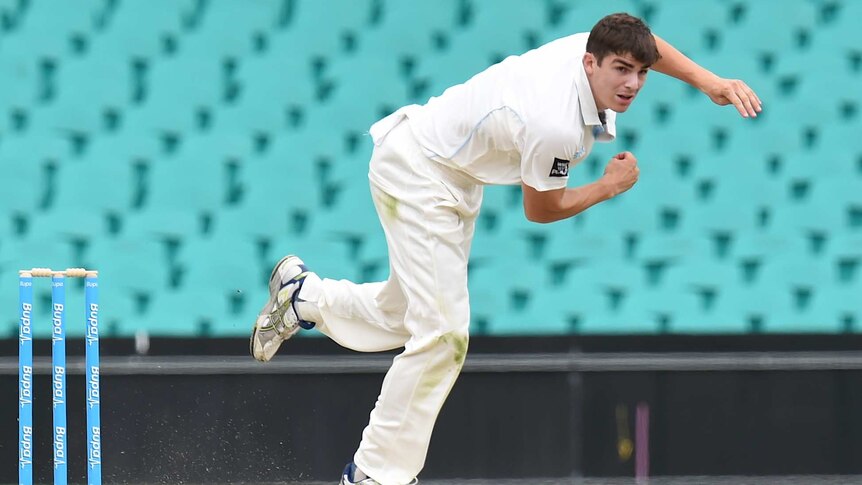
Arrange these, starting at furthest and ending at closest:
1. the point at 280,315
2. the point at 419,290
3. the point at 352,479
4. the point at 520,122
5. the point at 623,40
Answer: the point at 280,315
the point at 352,479
the point at 419,290
the point at 520,122
the point at 623,40

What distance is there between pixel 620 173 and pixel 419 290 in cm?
58

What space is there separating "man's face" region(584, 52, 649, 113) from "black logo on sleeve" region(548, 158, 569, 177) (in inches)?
7.0

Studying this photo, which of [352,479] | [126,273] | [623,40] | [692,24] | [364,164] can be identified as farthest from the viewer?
[692,24]

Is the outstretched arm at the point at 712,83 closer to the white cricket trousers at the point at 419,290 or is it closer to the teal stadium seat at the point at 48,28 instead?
the white cricket trousers at the point at 419,290

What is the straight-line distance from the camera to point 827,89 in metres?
4.49

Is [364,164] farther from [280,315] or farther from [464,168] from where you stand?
[464,168]

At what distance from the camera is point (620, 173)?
3227 mm

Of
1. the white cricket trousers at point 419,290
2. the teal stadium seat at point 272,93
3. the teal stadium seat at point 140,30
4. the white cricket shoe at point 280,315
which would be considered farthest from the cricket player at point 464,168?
the teal stadium seat at point 140,30

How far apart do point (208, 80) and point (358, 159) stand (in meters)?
0.57

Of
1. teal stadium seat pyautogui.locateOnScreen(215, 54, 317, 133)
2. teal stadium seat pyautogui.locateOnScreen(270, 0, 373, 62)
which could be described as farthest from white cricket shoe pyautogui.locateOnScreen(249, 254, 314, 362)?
teal stadium seat pyautogui.locateOnScreen(270, 0, 373, 62)

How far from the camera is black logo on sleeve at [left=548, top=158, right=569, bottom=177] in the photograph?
3.09m

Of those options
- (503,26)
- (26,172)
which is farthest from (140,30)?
(503,26)

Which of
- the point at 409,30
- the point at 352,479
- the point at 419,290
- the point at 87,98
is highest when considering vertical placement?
the point at 409,30

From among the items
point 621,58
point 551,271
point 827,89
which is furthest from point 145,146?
point 827,89
